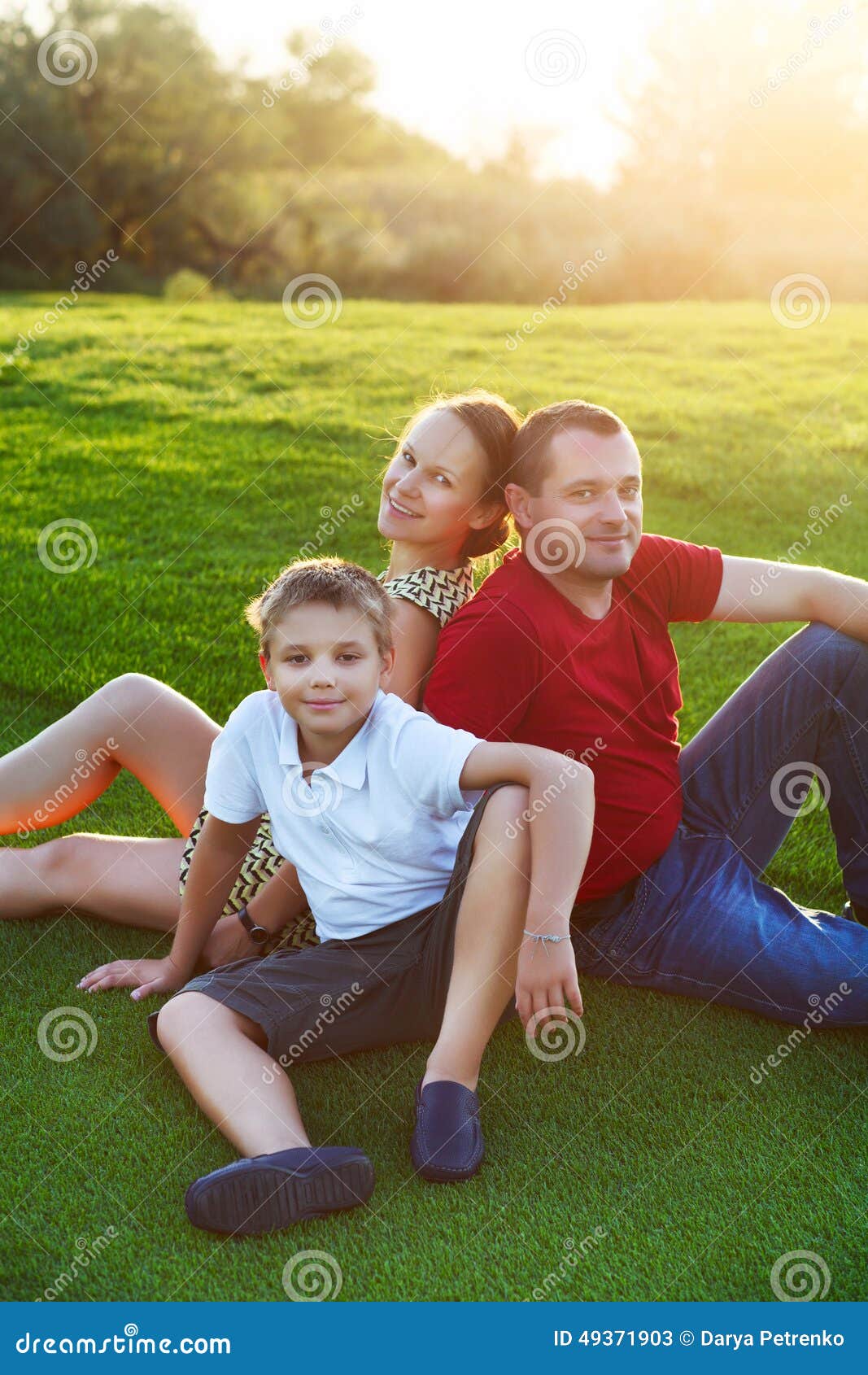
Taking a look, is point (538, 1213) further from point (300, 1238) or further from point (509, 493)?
point (509, 493)

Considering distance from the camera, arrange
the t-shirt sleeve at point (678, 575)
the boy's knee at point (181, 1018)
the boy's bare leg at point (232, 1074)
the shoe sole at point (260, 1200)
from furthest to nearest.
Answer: the t-shirt sleeve at point (678, 575) < the boy's knee at point (181, 1018) < the boy's bare leg at point (232, 1074) < the shoe sole at point (260, 1200)

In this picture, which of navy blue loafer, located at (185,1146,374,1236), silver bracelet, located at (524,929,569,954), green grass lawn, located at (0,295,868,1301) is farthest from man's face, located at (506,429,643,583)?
navy blue loafer, located at (185,1146,374,1236)

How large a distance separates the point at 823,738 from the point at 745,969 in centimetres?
57

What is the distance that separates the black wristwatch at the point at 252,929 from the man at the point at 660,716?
659mm

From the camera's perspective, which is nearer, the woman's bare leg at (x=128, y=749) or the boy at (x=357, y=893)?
the boy at (x=357, y=893)

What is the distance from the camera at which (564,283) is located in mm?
14484

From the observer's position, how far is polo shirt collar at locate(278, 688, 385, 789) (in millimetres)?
2467

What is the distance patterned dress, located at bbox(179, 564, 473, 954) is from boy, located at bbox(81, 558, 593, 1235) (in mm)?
115

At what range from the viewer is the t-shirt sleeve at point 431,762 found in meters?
2.37

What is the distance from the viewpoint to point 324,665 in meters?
2.44

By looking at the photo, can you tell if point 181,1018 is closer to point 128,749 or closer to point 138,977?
point 138,977

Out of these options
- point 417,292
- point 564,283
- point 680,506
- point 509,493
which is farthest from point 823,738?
point 417,292

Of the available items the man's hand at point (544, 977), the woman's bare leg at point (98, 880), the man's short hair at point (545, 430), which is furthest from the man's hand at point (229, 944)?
the man's short hair at point (545, 430)

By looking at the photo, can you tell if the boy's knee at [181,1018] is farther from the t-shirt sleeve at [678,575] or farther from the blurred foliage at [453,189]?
the blurred foliage at [453,189]
